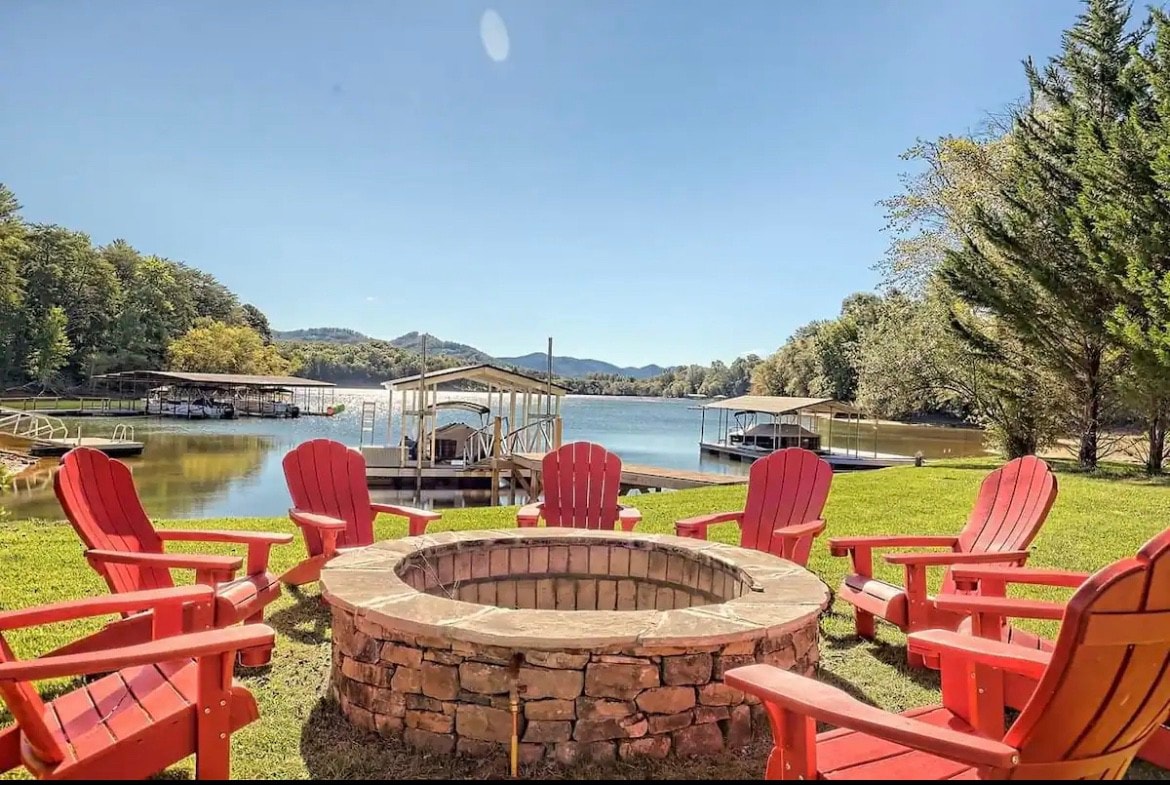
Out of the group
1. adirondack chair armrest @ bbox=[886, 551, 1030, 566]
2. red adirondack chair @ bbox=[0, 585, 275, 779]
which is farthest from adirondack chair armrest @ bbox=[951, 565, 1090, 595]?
red adirondack chair @ bbox=[0, 585, 275, 779]

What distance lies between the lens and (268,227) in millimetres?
24234

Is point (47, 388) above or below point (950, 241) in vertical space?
below

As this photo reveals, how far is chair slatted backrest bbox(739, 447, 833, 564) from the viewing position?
439 centimetres

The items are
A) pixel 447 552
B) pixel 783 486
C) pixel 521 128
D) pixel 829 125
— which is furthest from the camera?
pixel 521 128

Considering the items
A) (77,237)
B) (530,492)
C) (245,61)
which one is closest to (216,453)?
(530,492)

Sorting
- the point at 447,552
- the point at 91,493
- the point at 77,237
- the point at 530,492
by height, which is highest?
the point at 77,237

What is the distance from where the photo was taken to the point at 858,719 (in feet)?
4.55

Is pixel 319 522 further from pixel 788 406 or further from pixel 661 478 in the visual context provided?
pixel 788 406

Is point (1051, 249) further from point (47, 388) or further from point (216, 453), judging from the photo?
point (47, 388)

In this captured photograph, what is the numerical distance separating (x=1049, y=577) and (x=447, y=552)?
8.39 feet

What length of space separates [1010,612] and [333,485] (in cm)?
384

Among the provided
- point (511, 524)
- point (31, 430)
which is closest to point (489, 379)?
point (511, 524)

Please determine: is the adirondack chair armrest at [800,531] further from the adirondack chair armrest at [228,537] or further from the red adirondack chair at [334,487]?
the adirondack chair armrest at [228,537]

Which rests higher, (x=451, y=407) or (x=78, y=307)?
(x=78, y=307)
